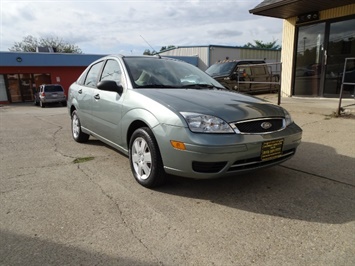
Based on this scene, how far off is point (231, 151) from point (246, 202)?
2.08ft

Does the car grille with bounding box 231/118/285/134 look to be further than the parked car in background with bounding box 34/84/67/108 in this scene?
No

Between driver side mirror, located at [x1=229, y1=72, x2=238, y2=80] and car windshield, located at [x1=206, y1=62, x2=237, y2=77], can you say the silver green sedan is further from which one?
car windshield, located at [x1=206, y1=62, x2=237, y2=77]

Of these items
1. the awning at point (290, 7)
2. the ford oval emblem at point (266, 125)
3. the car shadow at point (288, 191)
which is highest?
the awning at point (290, 7)

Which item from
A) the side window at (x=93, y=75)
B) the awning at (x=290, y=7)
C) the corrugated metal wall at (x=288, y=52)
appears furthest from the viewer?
the corrugated metal wall at (x=288, y=52)

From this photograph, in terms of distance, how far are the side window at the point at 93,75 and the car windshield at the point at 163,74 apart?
908mm

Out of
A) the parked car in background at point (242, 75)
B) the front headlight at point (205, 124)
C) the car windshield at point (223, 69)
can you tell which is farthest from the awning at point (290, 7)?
the front headlight at point (205, 124)

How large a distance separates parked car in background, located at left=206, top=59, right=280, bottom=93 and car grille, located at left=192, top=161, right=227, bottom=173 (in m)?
8.99

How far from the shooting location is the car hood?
3111mm

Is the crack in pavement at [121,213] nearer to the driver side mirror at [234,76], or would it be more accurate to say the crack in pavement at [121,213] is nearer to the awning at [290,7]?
the awning at [290,7]

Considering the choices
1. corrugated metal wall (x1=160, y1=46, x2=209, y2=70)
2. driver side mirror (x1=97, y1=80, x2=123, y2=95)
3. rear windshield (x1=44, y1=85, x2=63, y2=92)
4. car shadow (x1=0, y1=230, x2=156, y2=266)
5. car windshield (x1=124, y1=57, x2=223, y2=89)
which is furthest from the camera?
corrugated metal wall (x1=160, y1=46, x2=209, y2=70)

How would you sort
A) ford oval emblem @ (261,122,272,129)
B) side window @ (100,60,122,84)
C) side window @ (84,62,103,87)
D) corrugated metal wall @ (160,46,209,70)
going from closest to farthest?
ford oval emblem @ (261,122,272,129) < side window @ (100,60,122,84) < side window @ (84,62,103,87) < corrugated metal wall @ (160,46,209,70)

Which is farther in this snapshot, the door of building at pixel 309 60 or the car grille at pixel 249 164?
the door of building at pixel 309 60

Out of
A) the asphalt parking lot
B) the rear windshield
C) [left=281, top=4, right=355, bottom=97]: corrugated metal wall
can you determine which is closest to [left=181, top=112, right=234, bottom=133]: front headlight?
the asphalt parking lot

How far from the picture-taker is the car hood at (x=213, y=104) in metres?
3.11
